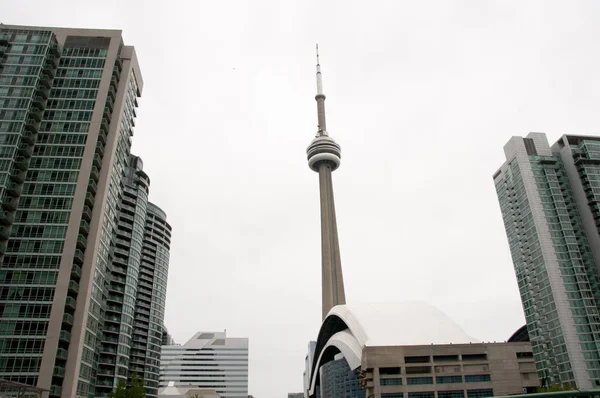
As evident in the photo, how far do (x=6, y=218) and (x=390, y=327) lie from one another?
7032cm

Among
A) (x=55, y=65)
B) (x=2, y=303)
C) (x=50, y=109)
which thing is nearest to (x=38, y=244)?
(x=2, y=303)

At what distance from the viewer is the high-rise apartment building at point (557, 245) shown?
114125 millimetres

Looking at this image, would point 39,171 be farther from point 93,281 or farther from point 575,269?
point 575,269

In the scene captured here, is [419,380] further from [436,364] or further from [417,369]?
[436,364]

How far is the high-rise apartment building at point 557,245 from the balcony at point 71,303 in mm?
103760

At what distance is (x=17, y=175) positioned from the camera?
75438 millimetres

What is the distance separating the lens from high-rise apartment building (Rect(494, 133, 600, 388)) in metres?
114

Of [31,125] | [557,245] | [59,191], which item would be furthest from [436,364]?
[31,125]

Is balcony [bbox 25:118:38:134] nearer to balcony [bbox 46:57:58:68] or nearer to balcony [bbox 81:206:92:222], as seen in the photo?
balcony [bbox 46:57:58:68]

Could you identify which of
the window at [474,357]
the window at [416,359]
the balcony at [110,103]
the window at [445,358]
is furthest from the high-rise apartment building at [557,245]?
the balcony at [110,103]

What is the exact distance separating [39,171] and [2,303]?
2129 centimetres

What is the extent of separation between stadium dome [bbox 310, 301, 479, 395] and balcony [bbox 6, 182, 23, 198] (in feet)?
202

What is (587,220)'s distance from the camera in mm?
126812

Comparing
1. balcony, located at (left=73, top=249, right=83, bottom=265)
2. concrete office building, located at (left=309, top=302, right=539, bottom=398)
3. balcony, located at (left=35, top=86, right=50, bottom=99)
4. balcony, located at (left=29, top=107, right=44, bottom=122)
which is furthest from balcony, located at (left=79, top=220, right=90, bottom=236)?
concrete office building, located at (left=309, top=302, right=539, bottom=398)
